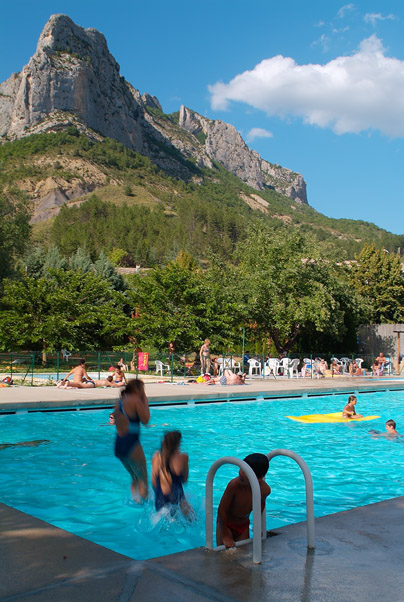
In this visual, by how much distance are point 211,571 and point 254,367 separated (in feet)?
75.7

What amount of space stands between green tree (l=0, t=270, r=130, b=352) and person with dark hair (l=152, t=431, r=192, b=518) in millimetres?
21030

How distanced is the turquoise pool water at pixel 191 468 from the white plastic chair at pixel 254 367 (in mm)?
9507

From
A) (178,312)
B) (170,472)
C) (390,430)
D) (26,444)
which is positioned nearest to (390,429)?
(390,430)

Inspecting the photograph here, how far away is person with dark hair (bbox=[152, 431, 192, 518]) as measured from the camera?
5871 millimetres

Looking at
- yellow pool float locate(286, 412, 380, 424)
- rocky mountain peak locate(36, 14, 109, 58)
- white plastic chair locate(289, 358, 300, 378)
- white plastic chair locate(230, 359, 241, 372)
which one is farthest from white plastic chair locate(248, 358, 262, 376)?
rocky mountain peak locate(36, 14, 109, 58)

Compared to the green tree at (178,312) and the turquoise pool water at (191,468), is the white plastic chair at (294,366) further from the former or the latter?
the turquoise pool water at (191,468)

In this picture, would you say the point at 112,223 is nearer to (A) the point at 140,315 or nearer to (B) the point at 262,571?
(A) the point at 140,315

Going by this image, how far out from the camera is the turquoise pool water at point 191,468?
6.46 metres

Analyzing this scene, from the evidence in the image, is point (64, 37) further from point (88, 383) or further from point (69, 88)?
point (88, 383)

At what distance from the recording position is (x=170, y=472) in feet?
19.2

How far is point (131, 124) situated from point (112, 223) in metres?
84.1

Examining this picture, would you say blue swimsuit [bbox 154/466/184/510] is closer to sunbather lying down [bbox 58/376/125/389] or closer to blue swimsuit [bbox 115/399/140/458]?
blue swimsuit [bbox 115/399/140/458]

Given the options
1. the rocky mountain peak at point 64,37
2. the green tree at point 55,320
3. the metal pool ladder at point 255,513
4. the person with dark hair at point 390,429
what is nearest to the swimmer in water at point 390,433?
the person with dark hair at point 390,429

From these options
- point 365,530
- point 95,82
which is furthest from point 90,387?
point 95,82
